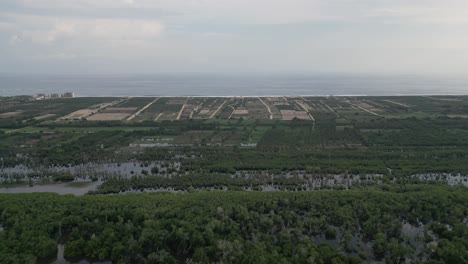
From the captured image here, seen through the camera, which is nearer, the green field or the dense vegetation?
the dense vegetation

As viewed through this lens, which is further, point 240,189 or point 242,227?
point 240,189

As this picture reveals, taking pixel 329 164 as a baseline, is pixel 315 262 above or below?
below

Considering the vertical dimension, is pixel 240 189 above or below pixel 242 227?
above

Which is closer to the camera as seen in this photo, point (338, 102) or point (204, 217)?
point (204, 217)

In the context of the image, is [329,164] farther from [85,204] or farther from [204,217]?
[85,204]

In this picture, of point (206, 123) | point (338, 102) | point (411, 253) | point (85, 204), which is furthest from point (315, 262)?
point (338, 102)

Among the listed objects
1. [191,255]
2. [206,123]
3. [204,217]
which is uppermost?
[206,123]

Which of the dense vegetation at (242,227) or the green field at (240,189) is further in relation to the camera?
the green field at (240,189)

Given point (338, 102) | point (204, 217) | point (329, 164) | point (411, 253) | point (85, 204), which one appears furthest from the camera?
point (338, 102)
